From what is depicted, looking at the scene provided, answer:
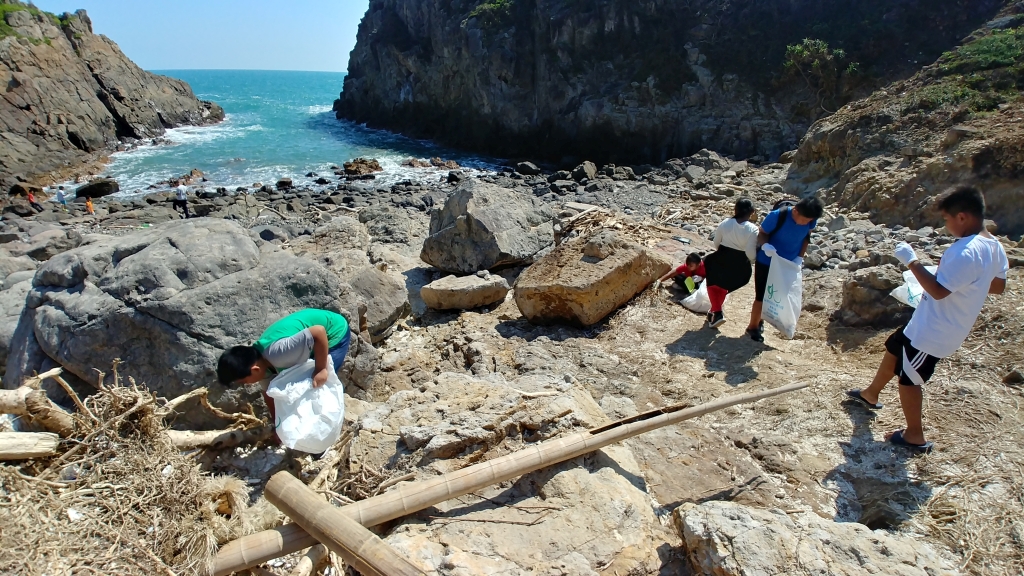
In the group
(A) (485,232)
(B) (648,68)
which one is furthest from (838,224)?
(B) (648,68)

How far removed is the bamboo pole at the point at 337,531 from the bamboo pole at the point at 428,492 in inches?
3.8

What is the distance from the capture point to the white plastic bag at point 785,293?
4.82 metres

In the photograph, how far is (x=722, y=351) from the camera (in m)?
5.02

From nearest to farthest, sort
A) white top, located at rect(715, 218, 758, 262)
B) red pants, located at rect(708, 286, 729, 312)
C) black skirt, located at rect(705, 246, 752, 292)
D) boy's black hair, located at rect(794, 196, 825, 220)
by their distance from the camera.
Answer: boy's black hair, located at rect(794, 196, 825, 220) → white top, located at rect(715, 218, 758, 262) → black skirt, located at rect(705, 246, 752, 292) → red pants, located at rect(708, 286, 729, 312)

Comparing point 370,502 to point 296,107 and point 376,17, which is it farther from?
point 296,107

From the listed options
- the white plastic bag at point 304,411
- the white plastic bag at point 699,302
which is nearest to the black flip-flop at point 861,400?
the white plastic bag at point 699,302

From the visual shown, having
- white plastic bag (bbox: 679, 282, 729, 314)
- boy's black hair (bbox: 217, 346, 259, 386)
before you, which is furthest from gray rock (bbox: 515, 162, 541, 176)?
boy's black hair (bbox: 217, 346, 259, 386)

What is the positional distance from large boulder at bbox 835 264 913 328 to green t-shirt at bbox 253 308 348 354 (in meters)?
4.38

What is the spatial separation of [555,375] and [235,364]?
7.31 ft

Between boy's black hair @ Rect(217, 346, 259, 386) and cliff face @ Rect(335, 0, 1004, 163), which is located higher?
cliff face @ Rect(335, 0, 1004, 163)

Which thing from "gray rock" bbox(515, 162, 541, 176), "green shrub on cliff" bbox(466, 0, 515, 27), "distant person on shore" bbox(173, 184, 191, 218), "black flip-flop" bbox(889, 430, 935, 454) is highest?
"green shrub on cliff" bbox(466, 0, 515, 27)

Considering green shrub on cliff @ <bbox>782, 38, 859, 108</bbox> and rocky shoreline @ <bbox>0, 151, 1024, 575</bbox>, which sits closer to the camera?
rocky shoreline @ <bbox>0, 151, 1024, 575</bbox>

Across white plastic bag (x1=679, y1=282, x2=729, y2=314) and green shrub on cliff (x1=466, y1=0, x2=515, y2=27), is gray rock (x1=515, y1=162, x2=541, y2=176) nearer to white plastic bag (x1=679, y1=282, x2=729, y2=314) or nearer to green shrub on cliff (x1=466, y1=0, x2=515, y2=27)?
green shrub on cliff (x1=466, y1=0, x2=515, y2=27)

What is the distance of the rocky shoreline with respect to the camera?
249 cm
